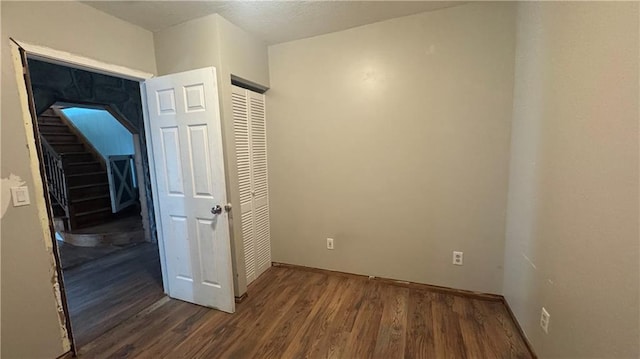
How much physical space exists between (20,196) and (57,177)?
12.7 ft

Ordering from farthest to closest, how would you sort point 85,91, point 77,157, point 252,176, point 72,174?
1. point 77,157
2. point 72,174
3. point 85,91
4. point 252,176

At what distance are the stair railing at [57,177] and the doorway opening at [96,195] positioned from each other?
17 mm

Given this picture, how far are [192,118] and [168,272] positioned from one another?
144 cm

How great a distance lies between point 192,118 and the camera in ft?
6.53

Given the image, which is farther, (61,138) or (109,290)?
(61,138)

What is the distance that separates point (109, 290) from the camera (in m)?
2.50

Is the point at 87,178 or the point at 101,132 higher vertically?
the point at 101,132

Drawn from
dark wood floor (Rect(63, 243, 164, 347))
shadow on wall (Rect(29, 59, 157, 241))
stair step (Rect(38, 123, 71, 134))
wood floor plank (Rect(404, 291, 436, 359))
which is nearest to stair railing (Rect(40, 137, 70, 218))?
stair step (Rect(38, 123, 71, 134))

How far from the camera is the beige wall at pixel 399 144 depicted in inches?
79.5

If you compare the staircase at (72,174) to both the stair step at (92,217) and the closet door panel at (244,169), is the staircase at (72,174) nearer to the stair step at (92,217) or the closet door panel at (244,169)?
the stair step at (92,217)

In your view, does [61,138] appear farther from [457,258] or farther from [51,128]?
[457,258]

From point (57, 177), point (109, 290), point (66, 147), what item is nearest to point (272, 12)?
point (109, 290)

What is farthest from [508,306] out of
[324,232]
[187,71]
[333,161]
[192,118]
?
[187,71]

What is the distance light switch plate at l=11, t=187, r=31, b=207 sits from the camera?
1.45 meters
